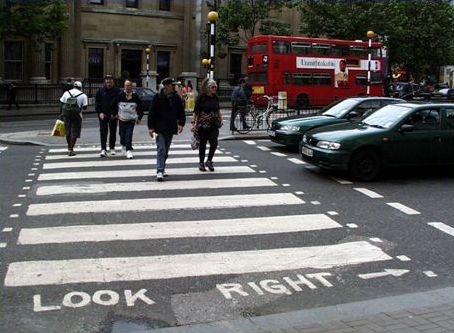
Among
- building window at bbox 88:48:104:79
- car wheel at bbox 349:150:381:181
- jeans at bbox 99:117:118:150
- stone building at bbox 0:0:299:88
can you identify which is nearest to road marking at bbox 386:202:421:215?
car wheel at bbox 349:150:381:181

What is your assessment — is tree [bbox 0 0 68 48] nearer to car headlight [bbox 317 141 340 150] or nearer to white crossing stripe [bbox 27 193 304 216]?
car headlight [bbox 317 141 340 150]

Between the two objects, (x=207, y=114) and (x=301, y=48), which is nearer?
(x=207, y=114)

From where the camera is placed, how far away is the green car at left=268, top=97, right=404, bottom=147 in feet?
49.1

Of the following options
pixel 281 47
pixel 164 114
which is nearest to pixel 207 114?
pixel 164 114

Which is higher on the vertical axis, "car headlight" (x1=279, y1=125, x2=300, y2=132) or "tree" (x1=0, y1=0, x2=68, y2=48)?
"tree" (x1=0, y1=0, x2=68, y2=48)

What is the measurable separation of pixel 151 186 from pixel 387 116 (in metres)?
4.90

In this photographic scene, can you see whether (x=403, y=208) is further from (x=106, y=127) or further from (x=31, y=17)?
(x=31, y=17)

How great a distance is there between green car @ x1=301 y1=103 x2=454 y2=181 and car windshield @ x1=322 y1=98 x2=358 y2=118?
3022mm

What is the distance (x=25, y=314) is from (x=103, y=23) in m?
39.2

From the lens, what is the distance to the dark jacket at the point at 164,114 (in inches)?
441

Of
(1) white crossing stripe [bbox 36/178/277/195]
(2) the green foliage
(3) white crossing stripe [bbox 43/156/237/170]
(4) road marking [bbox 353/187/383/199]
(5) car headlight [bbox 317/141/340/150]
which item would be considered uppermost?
(2) the green foliage

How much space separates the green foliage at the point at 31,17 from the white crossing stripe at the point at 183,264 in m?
24.3

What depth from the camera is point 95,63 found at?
138ft

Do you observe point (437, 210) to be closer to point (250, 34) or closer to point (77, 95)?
point (77, 95)
